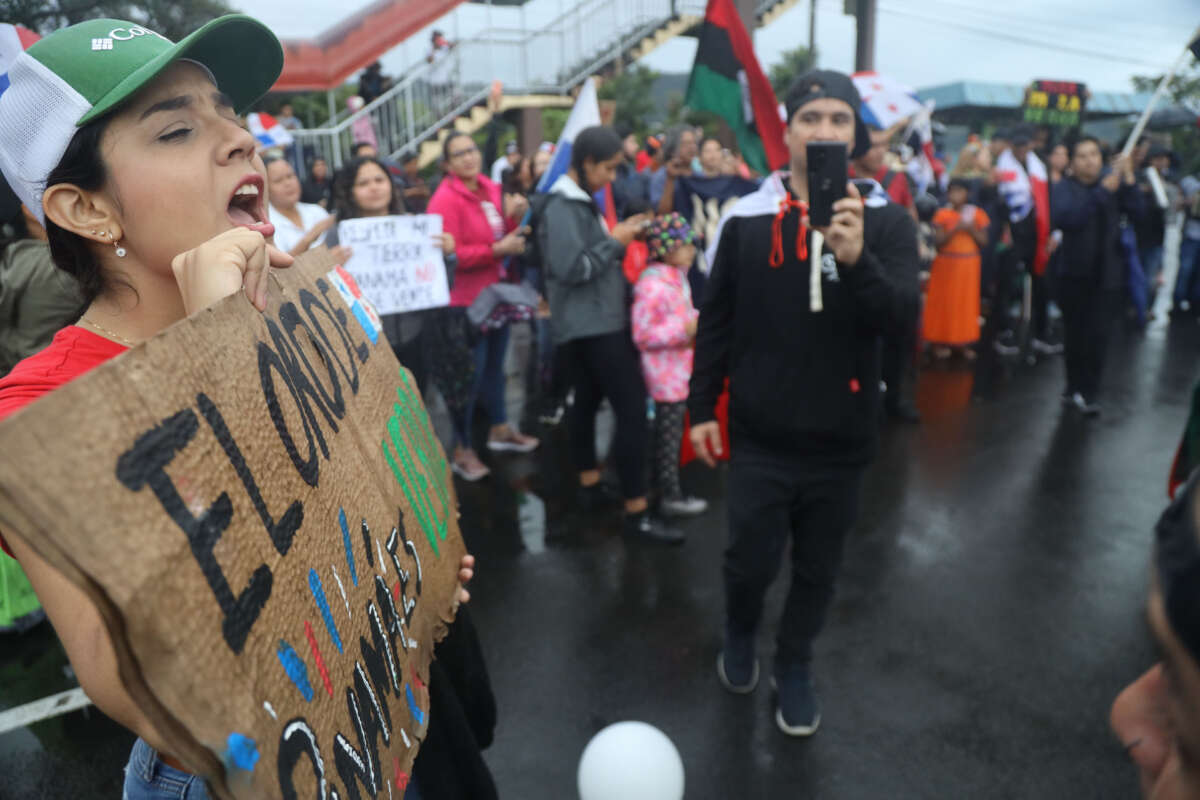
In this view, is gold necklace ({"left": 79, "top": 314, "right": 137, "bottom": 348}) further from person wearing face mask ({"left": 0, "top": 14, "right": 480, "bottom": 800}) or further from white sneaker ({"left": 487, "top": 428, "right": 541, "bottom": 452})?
white sneaker ({"left": 487, "top": 428, "right": 541, "bottom": 452})

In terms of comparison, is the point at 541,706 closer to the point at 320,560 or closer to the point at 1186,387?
the point at 320,560

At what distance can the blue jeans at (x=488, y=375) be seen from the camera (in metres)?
5.16

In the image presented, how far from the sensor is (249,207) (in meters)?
1.25

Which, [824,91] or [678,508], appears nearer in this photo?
[824,91]

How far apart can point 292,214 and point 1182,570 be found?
443cm

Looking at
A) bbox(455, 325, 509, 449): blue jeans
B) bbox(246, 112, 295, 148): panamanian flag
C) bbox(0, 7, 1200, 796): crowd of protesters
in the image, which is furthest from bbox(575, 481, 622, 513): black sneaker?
bbox(246, 112, 295, 148): panamanian flag

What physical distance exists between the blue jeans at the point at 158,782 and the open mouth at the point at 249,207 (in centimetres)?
77

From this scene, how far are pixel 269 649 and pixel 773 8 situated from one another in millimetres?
20019

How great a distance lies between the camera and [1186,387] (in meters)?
6.93

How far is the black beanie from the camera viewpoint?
256 cm

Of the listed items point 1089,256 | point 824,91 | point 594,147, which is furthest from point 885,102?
point 824,91

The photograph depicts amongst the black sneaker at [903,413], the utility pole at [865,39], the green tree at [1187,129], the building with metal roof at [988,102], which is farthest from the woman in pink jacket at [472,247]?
the building with metal roof at [988,102]

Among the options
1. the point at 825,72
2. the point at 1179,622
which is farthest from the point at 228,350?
the point at 825,72

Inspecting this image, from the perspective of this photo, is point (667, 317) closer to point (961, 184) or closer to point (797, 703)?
point (797, 703)
